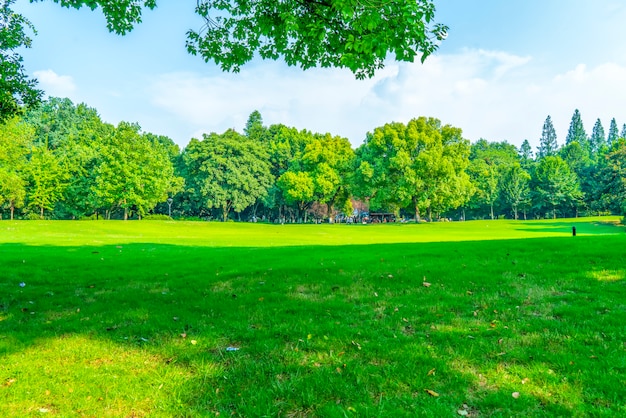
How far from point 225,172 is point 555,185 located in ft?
204

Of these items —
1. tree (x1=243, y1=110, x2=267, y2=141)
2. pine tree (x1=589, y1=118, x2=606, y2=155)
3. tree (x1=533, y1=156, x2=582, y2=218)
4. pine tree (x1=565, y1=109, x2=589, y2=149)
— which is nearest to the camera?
tree (x1=533, y1=156, x2=582, y2=218)

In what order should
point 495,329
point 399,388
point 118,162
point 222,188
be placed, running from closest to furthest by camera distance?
point 399,388 < point 495,329 < point 118,162 < point 222,188

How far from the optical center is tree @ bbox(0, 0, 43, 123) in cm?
1032

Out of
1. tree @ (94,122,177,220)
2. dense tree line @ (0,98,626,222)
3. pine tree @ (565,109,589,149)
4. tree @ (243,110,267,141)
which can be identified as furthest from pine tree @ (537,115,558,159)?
tree @ (94,122,177,220)

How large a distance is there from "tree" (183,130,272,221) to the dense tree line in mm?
181

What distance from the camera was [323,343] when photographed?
4949mm

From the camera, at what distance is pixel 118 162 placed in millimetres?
48625

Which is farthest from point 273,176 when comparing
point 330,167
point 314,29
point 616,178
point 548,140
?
point 548,140

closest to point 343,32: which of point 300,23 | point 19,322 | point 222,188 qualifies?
point 300,23

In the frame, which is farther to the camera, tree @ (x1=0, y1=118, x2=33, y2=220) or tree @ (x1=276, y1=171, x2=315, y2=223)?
tree @ (x1=276, y1=171, x2=315, y2=223)

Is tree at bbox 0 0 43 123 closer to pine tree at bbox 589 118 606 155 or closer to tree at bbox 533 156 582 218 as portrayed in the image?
tree at bbox 533 156 582 218

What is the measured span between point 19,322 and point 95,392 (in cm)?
336

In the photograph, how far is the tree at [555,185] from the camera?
7125cm

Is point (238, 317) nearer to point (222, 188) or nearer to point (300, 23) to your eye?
point (300, 23)
